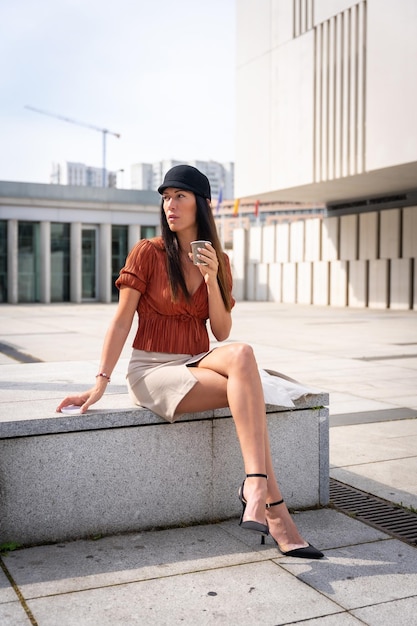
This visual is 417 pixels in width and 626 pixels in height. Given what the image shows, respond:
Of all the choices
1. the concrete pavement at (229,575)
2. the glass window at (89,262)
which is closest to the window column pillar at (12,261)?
the glass window at (89,262)

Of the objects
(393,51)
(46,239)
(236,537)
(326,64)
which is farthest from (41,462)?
(46,239)

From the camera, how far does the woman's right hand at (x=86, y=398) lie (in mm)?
3832

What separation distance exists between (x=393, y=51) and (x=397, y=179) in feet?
19.2

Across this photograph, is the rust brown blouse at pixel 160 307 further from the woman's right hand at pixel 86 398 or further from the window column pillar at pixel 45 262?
the window column pillar at pixel 45 262

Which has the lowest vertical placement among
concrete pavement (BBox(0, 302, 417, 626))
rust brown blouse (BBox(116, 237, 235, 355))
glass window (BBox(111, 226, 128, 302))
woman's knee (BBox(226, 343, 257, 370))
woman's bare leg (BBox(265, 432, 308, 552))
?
concrete pavement (BBox(0, 302, 417, 626))

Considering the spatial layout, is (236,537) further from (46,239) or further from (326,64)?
(46,239)

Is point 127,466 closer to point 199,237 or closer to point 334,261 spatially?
point 199,237

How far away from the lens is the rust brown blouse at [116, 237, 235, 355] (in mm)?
4117

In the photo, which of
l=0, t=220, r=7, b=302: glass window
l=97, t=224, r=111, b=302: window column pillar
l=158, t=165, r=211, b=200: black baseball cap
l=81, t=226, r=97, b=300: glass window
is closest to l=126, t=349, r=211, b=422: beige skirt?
l=158, t=165, r=211, b=200: black baseball cap

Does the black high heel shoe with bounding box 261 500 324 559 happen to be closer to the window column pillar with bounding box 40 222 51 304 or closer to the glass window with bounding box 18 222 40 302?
the window column pillar with bounding box 40 222 51 304

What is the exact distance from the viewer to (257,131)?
29500 mm

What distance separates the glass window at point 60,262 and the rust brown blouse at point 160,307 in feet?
128

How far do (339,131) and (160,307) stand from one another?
75.2 feet

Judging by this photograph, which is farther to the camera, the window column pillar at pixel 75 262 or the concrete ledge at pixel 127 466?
the window column pillar at pixel 75 262
